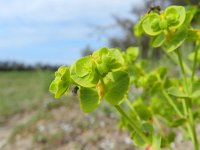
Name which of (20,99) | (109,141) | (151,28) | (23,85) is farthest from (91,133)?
(23,85)

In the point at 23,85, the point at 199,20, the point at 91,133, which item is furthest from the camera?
the point at 23,85

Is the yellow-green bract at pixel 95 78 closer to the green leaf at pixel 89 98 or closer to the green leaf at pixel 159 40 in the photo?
the green leaf at pixel 89 98

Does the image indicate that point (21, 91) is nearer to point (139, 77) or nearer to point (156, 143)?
point (139, 77)

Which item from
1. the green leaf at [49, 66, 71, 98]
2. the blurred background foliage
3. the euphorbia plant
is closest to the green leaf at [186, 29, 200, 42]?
the euphorbia plant

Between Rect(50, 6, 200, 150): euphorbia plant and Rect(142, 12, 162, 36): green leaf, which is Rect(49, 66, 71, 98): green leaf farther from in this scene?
Rect(142, 12, 162, 36): green leaf

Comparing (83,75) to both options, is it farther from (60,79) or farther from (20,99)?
(20,99)
